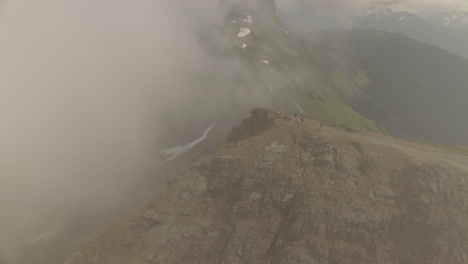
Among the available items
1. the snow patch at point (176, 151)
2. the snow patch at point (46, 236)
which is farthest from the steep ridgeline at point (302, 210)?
the snow patch at point (176, 151)

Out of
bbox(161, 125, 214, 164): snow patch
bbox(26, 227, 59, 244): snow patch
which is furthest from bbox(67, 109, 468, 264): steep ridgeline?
bbox(161, 125, 214, 164): snow patch

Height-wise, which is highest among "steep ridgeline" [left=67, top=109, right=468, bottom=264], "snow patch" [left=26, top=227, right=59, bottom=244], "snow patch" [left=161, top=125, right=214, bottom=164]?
"steep ridgeline" [left=67, top=109, right=468, bottom=264]

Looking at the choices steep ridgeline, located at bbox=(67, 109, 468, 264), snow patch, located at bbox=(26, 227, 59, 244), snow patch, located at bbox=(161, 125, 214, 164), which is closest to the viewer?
steep ridgeline, located at bbox=(67, 109, 468, 264)

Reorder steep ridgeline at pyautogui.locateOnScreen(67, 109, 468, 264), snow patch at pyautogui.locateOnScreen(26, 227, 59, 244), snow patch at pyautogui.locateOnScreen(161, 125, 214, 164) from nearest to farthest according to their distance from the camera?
1. steep ridgeline at pyautogui.locateOnScreen(67, 109, 468, 264)
2. snow patch at pyautogui.locateOnScreen(26, 227, 59, 244)
3. snow patch at pyautogui.locateOnScreen(161, 125, 214, 164)

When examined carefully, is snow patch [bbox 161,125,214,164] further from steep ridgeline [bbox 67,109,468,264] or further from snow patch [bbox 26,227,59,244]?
steep ridgeline [bbox 67,109,468,264]

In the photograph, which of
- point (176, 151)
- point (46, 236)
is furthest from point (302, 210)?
point (176, 151)

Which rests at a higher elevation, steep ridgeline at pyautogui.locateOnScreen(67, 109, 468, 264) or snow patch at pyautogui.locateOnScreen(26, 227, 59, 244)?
steep ridgeline at pyautogui.locateOnScreen(67, 109, 468, 264)

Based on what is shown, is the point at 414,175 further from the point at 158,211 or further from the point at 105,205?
the point at 105,205

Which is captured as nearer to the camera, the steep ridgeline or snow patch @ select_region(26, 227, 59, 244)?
the steep ridgeline

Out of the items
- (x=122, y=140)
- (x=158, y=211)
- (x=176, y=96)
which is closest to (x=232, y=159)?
(x=158, y=211)
